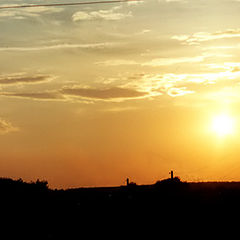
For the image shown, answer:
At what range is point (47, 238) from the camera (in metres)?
38.1

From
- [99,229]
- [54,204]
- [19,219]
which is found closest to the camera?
[99,229]

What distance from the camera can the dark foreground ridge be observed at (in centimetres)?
4191

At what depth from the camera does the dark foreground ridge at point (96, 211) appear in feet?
137

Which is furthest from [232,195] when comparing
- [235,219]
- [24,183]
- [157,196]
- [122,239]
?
[122,239]

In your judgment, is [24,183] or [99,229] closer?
[99,229]

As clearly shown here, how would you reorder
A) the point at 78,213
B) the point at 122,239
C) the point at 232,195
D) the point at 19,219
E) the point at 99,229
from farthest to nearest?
the point at 232,195, the point at 78,213, the point at 19,219, the point at 99,229, the point at 122,239

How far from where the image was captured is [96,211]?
49625 mm

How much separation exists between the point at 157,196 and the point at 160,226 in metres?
17.2

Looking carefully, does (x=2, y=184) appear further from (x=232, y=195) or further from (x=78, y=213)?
(x=232, y=195)

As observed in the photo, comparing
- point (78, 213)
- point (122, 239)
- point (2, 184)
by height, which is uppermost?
point (2, 184)

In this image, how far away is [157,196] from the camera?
194ft

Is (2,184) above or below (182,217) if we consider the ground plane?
above

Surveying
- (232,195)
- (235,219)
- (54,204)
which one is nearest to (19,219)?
(54,204)

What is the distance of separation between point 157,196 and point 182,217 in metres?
13.6
